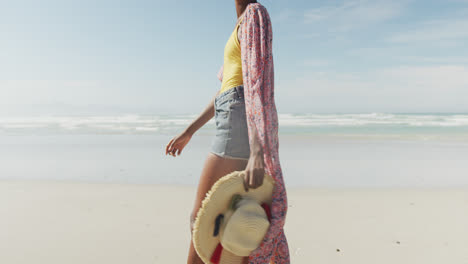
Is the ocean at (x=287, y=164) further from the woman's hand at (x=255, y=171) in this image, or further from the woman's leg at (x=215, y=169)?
the woman's hand at (x=255, y=171)

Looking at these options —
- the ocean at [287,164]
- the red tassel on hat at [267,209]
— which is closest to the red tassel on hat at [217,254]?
the red tassel on hat at [267,209]

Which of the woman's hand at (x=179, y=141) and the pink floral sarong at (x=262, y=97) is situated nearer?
the pink floral sarong at (x=262, y=97)

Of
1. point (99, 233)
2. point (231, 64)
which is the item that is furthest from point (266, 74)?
point (99, 233)

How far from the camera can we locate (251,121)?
1.44m

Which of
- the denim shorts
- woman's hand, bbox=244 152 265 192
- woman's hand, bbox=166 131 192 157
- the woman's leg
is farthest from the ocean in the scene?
woman's hand, bbox=244 152 265 192

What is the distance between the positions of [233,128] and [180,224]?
271 centimetres

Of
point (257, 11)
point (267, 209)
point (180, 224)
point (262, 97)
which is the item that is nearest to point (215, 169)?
point (267, 209)

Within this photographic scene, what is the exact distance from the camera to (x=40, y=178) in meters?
6.32

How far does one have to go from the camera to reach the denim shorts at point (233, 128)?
5.11ft

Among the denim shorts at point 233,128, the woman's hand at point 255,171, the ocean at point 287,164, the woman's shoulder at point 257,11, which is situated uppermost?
the woman's shoulder at point 257,11

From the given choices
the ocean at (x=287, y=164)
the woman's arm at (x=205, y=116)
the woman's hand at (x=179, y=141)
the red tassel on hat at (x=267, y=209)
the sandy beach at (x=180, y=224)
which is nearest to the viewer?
the red tassel on hat at (x=267, y=209)

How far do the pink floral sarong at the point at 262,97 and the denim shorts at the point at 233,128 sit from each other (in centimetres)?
9

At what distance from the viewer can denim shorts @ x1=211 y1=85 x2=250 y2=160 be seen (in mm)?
1558

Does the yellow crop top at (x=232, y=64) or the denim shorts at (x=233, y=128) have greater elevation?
the yellow crop top at (x=232, y=64)
